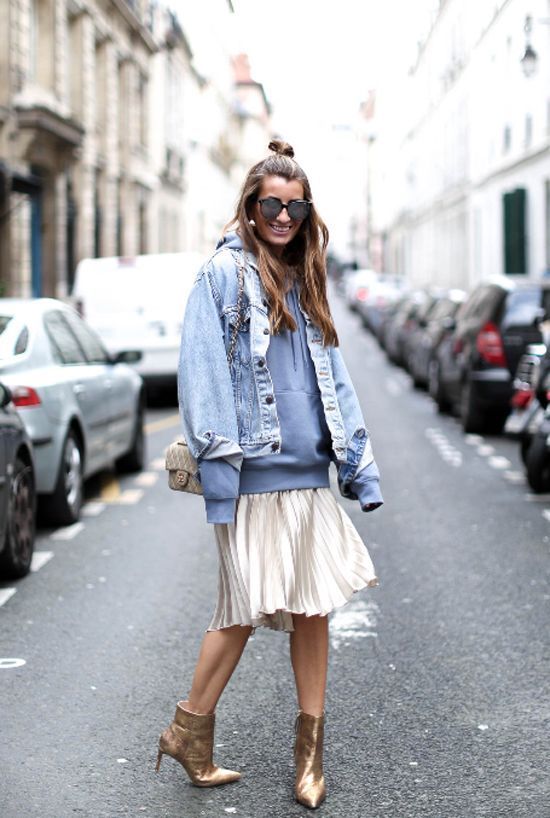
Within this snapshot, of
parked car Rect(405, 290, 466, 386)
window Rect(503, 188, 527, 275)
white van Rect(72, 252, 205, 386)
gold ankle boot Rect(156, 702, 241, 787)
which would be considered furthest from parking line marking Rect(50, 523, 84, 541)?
window Rect(503, 188, 527, 275)

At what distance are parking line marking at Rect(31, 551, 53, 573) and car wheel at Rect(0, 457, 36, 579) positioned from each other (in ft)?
0.70

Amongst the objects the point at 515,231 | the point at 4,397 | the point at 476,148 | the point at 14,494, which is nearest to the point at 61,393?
the point at 14,494

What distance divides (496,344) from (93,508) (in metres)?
6.07

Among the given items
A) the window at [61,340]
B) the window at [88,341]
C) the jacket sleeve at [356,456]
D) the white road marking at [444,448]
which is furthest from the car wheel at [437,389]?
the jacket sleeve at [356,456]

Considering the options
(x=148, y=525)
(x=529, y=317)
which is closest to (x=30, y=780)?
(x=148, y=525)

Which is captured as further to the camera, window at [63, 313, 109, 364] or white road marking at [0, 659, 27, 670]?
window at [63, 313, 109, 364]

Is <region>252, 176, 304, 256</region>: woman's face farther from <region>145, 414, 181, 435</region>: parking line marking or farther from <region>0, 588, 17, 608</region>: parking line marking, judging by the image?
<region>145, 414, 181, 435</region>: parking line marking

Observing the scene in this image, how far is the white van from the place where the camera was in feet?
61.4

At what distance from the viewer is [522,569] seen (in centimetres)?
784

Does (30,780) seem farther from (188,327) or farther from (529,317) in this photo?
(529,317)

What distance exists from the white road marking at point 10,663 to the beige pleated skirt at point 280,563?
6.15ft

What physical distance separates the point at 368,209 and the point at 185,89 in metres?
73.2

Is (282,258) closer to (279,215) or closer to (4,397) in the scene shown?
(279,215)

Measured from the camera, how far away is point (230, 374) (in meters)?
4.00
